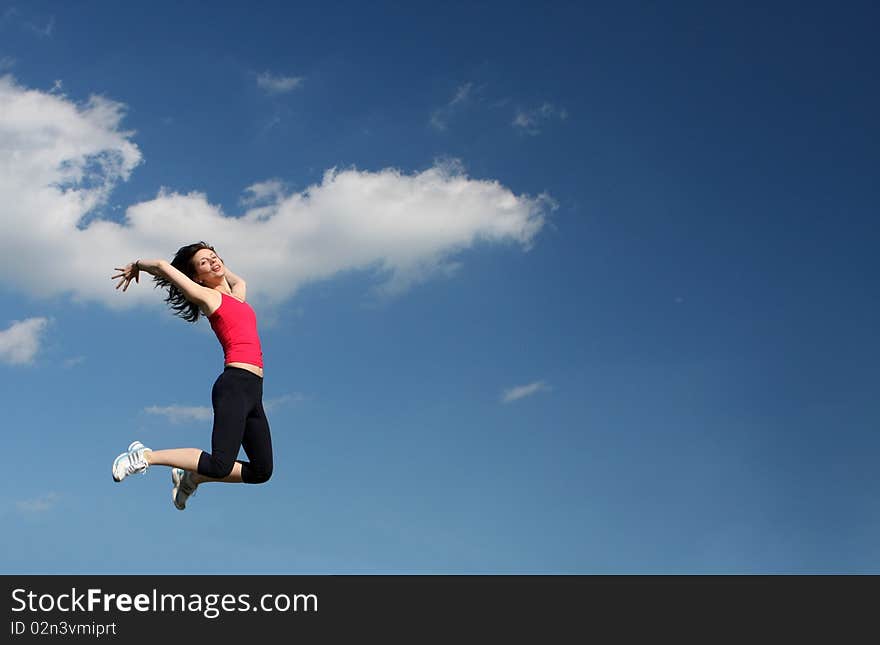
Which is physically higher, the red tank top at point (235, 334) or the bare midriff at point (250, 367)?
the red tank top at point (235, 334)

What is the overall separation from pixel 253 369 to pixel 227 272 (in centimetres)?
134

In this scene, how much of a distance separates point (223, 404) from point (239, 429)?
0.28 meters

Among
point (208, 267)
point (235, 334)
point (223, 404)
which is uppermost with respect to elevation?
point (208, 267)

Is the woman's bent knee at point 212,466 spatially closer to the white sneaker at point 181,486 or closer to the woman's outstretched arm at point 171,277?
the white sneaker at point 181,486

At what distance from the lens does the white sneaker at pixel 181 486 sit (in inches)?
342

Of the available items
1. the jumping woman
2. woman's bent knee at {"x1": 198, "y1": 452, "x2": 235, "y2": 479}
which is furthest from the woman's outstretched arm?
woman's bent knee at {"x1": 198, "y1": 452, "x2": 235, "y2": 479}

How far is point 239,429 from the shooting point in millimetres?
8383

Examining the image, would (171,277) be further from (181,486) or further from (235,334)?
(181,486)

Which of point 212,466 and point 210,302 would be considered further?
point 210,302

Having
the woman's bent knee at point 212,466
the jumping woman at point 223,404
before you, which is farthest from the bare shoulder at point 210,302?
the woman's bent knee at point 212,466

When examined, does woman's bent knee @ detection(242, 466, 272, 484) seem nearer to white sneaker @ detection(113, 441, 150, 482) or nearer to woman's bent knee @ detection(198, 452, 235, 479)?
woman's bent knee @ detection(198, 452, 235, 479)

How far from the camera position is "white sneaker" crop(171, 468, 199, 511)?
8695mm

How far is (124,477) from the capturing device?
27.2 ft

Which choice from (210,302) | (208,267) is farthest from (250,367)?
(208,267)
